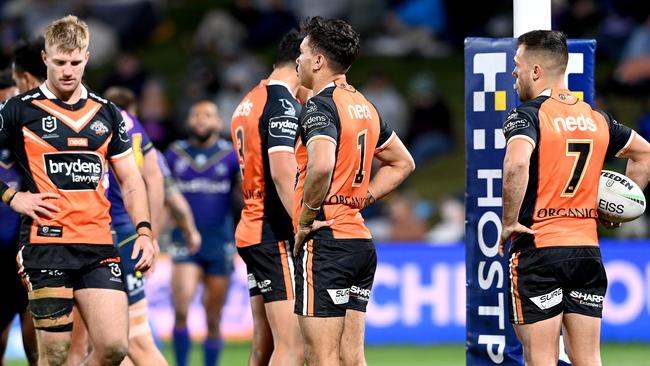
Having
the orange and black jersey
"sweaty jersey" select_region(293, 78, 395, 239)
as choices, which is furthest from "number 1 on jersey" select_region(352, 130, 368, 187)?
the orange and black jersey

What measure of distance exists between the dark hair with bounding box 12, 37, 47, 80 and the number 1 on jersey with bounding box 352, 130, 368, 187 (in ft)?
8.17

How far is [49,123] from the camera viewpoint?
7.34 m

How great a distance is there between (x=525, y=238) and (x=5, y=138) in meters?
3.15

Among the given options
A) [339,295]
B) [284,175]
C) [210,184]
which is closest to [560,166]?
[339,295]

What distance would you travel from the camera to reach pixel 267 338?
834cm

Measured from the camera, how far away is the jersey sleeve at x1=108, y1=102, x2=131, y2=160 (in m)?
7.58

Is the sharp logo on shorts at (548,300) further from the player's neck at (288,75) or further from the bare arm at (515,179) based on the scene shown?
the player's neck at (288,75)

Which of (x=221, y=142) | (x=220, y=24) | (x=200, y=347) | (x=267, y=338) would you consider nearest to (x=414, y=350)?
(x=200, y=347)

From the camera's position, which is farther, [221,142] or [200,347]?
[200,347]

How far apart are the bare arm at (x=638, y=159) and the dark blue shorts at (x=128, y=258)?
347 centimetres

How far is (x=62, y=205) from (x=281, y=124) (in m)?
1.51

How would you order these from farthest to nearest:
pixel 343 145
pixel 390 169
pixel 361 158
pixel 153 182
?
1. pixel 153 182
2. pixel 390 169
3. pixel 361 158
4. pixel 343 145

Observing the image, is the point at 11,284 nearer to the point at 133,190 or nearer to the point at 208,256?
the point at 133,190

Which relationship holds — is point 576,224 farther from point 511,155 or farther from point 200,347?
point 200,347
